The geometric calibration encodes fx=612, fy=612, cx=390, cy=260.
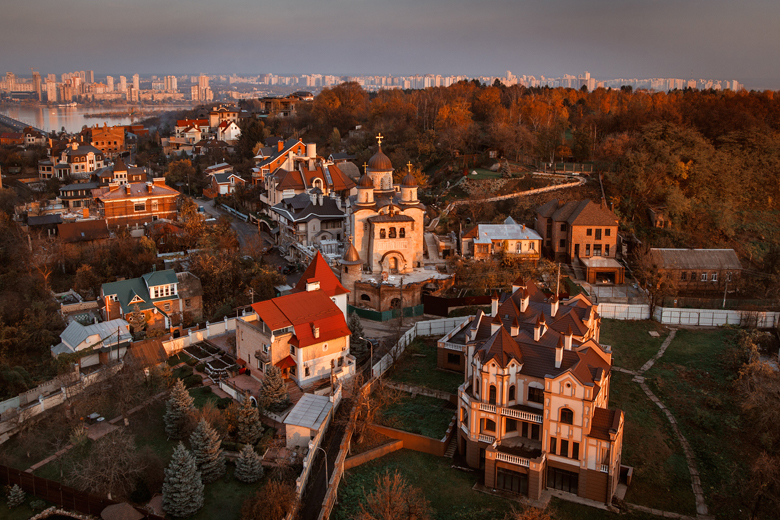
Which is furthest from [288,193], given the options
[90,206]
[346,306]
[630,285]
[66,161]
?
[66,161]

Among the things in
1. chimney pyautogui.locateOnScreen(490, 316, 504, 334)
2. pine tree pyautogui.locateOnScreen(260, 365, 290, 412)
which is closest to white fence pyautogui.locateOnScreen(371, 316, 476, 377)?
pine tree pyautogui.locateOnScreen(260, 365, 290, 412)

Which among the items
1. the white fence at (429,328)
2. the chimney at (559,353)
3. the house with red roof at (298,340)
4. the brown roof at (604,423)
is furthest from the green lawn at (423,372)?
the brown roof at (604,423)

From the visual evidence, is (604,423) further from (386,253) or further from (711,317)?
(386,253)

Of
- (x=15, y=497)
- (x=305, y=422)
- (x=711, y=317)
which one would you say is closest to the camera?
(x=15, y=497)

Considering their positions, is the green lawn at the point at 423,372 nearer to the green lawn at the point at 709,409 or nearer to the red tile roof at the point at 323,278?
the red tile roof at the point at 323,278

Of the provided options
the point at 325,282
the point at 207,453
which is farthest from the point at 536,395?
the point at 325,282

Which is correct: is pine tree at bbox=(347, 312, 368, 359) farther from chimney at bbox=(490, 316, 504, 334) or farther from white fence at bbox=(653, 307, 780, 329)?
white fence at bbox=(653, 307, 780, 329)
